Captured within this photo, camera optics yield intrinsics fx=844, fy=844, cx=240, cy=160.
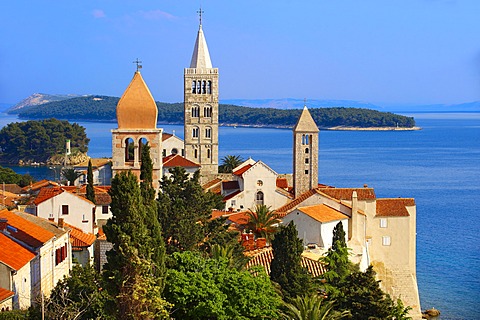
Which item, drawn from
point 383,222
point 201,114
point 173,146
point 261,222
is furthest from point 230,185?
point 173,146

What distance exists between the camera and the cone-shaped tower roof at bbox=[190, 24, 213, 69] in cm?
6606

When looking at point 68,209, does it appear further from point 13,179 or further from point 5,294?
point 13,179

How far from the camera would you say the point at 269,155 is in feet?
428

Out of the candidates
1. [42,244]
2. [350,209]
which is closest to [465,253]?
[350,209]

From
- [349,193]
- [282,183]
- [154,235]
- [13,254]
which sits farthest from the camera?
[282,183]

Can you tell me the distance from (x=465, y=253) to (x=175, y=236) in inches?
1225

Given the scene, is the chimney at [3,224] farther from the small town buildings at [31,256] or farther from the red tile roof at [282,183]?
the red tile roof at [282,183]

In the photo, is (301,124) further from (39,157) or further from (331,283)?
(39,157)

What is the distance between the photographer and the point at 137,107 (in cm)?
2977

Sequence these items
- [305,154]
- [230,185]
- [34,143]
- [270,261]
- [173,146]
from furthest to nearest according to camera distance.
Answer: [34,143], [173,146], [230,185], [305,154], [270,261]

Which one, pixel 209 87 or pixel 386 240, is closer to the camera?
pixel 386 240

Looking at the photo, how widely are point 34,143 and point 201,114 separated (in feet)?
230

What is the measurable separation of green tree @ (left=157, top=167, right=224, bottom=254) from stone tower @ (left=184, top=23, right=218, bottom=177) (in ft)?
108

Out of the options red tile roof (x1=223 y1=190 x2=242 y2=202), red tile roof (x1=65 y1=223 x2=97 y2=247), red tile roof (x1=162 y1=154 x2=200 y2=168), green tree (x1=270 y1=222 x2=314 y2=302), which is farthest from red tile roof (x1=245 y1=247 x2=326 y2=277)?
red tile roof (x1=162 y1=154 x2=200 y2=168)
